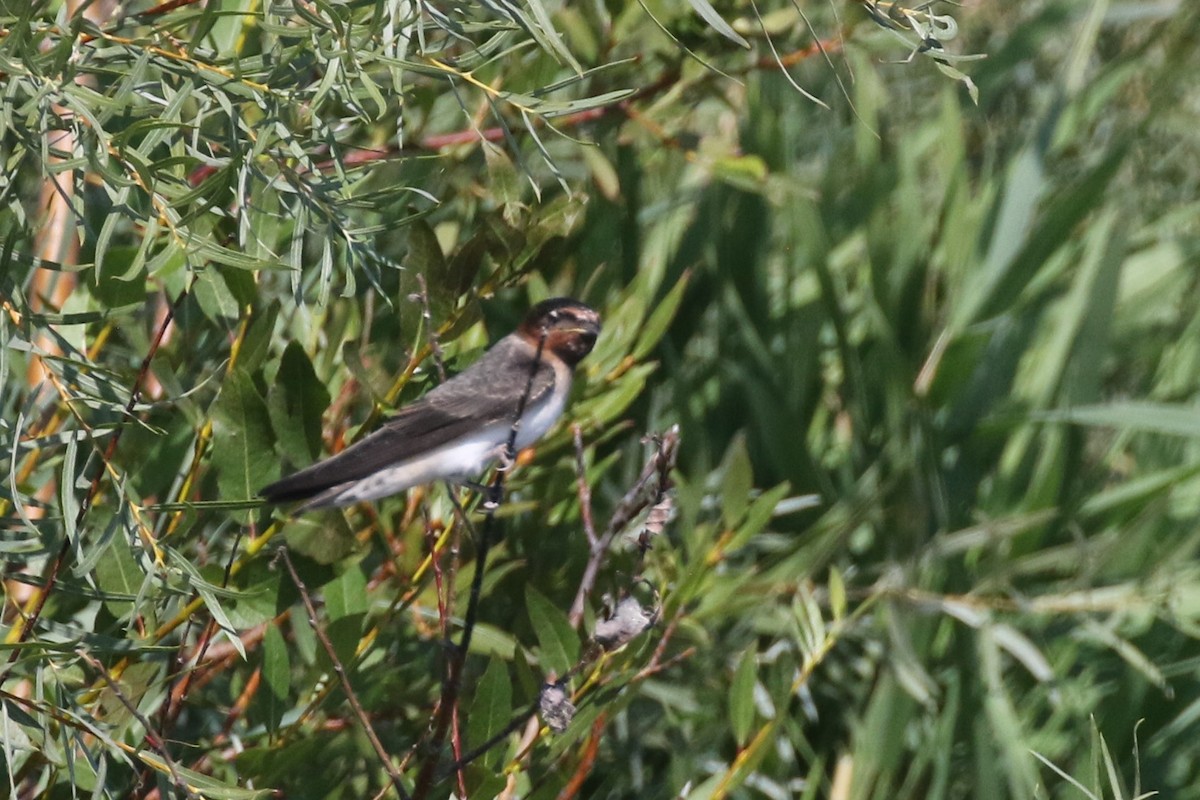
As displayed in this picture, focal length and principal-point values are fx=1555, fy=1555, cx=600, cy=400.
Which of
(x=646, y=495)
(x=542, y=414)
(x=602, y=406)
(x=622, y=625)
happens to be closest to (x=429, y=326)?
(x=646, y=495)

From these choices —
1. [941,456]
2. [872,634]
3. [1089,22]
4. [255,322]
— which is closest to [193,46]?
[255,322]

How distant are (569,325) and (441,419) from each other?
248 mm

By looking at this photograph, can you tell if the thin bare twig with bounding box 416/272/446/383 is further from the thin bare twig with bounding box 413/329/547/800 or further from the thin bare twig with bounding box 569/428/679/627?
the thin bare twig with bounding box 569/428/679/627

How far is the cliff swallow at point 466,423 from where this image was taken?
1.86 m

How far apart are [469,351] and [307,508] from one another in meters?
0.29

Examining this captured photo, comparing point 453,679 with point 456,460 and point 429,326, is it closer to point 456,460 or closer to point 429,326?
point 429,326

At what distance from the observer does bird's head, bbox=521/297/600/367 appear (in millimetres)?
2178

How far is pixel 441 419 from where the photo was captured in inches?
89.9

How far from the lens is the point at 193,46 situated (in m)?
1.33

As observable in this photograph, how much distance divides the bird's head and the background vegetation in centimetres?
7

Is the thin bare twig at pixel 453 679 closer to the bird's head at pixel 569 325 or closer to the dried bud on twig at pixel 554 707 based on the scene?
the dried bud on twig at pixel 554 707

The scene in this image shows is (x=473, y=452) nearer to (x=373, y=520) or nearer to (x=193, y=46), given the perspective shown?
(x=373, y=520)

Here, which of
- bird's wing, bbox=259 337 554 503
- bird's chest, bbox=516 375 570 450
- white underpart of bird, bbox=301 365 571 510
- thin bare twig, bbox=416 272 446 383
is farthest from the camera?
bird's chest, bbox=516 375 570 450

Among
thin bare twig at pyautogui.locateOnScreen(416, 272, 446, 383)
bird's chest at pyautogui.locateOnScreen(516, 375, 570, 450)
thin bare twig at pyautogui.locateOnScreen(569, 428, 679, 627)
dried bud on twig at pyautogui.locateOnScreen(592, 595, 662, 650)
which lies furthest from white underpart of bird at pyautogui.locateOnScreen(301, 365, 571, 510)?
dried bud on twig at pyautogui.locateOnScreen(592, 595, 662, 650)
